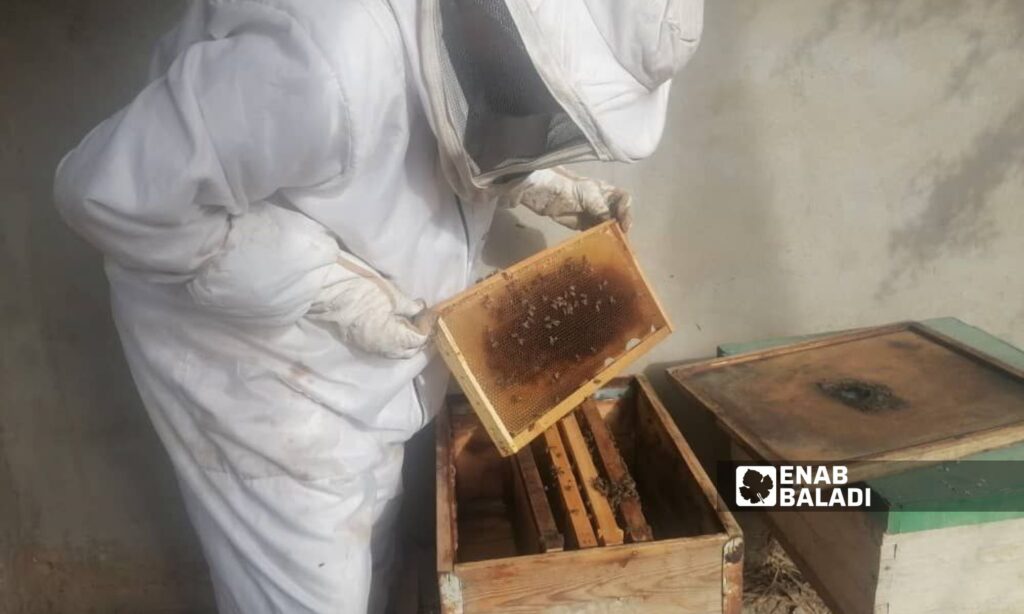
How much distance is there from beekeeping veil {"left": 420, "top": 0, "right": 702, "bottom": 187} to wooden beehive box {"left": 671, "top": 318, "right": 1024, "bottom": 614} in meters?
0.74

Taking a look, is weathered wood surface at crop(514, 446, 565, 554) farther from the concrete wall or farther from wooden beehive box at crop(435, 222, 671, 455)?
the concrete wall

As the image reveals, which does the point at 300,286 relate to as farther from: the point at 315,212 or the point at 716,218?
the point at 716,218

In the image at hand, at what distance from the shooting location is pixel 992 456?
135 centimetres

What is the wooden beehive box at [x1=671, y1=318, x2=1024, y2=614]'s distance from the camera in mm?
1282

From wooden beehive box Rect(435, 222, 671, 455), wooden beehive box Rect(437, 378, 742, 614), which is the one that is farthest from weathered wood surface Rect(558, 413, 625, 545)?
wooden beehive box Rect(435, 222, 671, 455)

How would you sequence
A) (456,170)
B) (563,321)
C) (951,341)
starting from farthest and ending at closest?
(951,341) → (563,321) → (456,170)

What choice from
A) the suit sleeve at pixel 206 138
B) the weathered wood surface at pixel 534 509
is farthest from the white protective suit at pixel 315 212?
the weathered wood surface at pixel 534 509

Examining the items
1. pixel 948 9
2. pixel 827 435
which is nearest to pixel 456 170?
pixel 827 435

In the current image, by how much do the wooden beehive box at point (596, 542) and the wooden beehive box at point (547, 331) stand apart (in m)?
0.18

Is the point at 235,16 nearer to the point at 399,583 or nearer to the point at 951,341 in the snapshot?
the point at 399,583

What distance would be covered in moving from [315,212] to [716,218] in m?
1.17

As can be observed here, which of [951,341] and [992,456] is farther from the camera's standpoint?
[951,341]

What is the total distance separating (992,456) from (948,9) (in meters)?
1.15

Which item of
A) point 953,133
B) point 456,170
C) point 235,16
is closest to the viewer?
point 235,16
